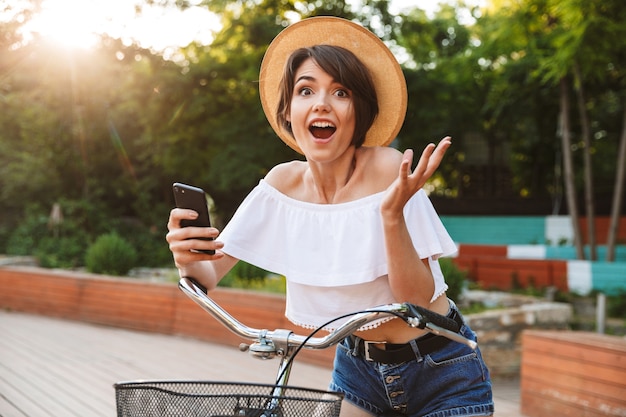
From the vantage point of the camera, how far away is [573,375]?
5.00 metres

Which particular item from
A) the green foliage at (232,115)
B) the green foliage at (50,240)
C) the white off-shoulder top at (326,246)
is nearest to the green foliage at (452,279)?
the green foliage at (232,115)

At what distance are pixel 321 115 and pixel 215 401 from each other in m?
0.76

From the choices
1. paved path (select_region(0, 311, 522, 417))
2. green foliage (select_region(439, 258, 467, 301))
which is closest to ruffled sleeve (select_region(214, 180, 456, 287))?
paved path (select_region(0, 311, 522, 417))

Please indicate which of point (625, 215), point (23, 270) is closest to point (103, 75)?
point (23, 270)

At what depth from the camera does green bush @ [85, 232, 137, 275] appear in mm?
12266

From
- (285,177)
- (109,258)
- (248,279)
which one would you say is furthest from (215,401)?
(109,258)

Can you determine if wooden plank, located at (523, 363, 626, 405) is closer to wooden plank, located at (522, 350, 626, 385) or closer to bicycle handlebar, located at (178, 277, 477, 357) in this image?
wooden plank, located at (522, 350, 626, 385)

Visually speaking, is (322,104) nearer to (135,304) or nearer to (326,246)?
(326,246)

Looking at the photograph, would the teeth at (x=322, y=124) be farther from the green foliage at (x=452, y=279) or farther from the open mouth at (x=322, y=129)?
the green foliage at (x=452, y=279)

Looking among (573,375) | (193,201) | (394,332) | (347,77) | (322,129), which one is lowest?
(573,375)

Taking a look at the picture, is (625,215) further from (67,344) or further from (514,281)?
(67,344)

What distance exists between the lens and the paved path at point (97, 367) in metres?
5.66

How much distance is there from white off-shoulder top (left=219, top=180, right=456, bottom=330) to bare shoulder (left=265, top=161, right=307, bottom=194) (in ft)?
0.10

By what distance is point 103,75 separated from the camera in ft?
55.3
